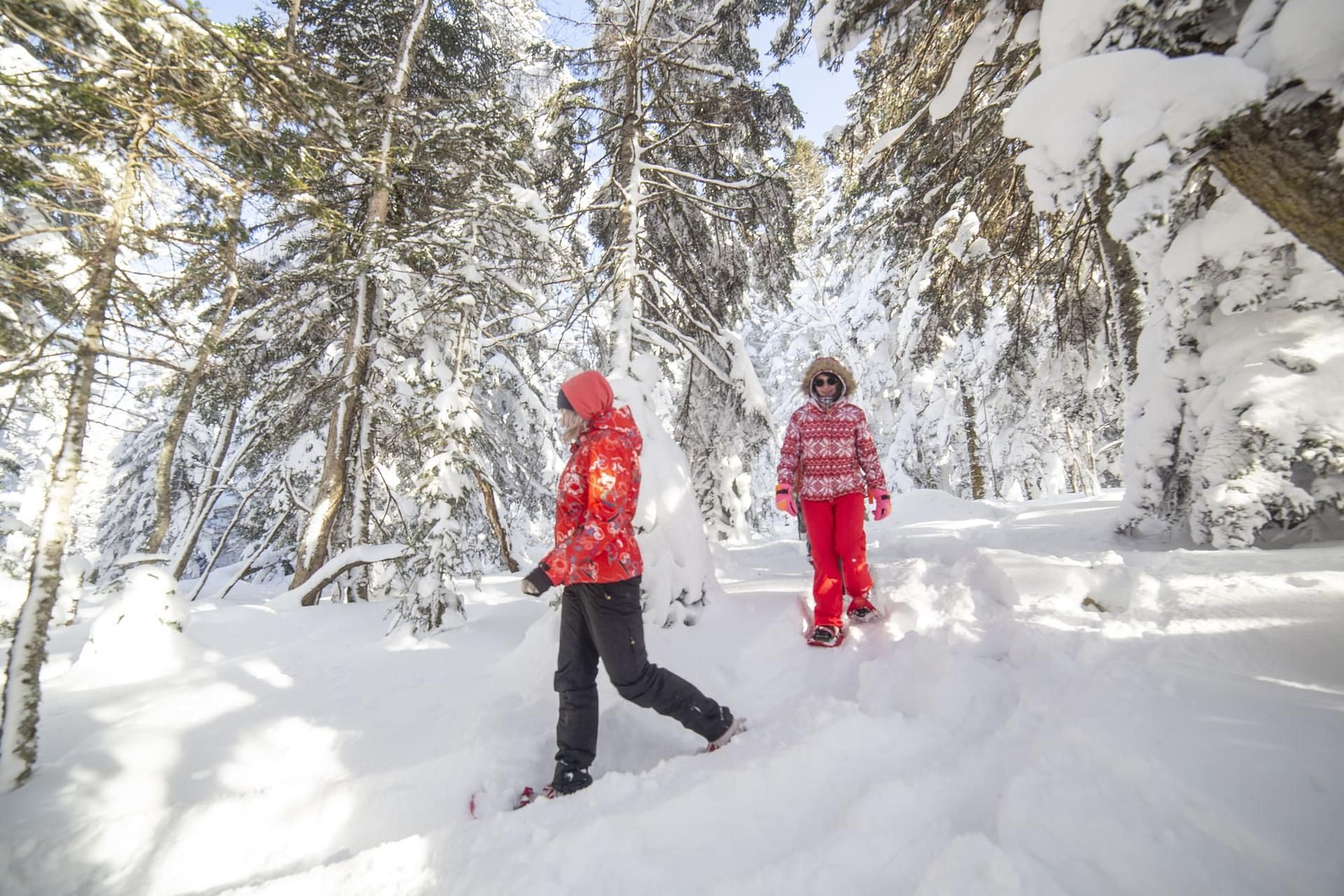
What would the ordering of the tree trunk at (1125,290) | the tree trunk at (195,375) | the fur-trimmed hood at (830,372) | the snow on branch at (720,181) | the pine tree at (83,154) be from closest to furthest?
the pine tree at (83,154) → the tree trunk at (195,375) → the fur-trimmed hood at (830,372) → the tree trunk at (1125,290) → the snow on branch at (720,181)

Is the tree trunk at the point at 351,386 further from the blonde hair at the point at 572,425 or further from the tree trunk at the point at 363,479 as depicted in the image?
the blonde hair at the point at 572,425

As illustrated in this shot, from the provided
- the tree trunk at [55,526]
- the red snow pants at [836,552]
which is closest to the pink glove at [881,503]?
the red snow pants at [836,552]

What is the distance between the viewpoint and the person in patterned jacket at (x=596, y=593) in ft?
7.89

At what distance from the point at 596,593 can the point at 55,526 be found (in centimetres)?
291

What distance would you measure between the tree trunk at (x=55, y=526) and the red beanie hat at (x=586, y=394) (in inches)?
106

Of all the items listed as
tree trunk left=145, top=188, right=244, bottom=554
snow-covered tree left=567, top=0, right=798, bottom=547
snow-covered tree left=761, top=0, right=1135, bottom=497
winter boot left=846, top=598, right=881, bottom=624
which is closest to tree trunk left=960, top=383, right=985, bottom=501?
snow-covered tree left=761, top=0, right=1135, bottom=497

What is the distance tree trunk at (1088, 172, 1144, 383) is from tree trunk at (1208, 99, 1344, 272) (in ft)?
A: 12.8

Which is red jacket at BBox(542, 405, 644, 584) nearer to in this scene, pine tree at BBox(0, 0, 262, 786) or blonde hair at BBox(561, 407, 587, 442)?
blonde hair at BBox(561, 407, 587, 442)

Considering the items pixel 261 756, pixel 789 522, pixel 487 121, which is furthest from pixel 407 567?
pixel 789 522

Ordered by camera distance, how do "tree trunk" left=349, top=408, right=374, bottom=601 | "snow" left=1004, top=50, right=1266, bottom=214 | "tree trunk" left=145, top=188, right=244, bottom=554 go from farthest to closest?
"tree trunk" left=349, top=408, right=374, bottom=601 < "tree trunk" left=145, top=188, right=244, bottom=554 < "snow" left=1004, top=50, right=1266, bottom=214

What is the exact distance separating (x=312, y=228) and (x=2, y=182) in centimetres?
550

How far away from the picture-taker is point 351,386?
7016 millimetres

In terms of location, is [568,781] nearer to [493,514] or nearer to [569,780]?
[569,780]

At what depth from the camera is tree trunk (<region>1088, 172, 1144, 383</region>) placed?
5.13 m
